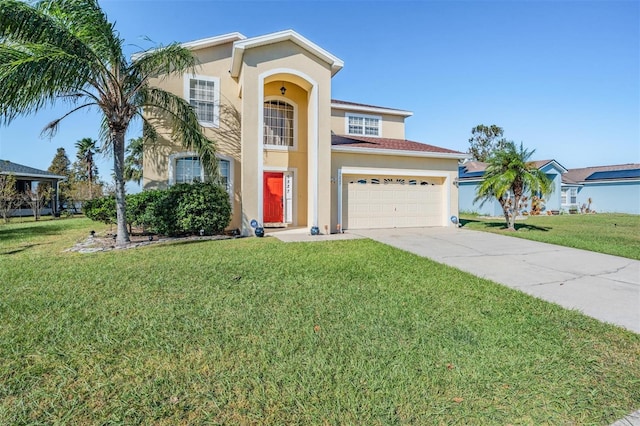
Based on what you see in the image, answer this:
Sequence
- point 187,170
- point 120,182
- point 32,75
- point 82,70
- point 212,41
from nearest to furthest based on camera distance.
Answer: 1. point 32,75
2. point 82,70
3. point 120,182
4. point 187,170
5. point 212,41

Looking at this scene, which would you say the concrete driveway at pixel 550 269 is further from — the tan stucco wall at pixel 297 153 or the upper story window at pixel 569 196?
the upper story window at pixel 569 196

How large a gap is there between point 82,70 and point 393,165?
1170 cm

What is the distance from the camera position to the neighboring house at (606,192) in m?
30.0

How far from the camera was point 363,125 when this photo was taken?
62.3 feet

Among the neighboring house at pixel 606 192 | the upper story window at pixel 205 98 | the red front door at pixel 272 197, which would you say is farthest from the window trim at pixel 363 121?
the neighboring house at pixel 606 192

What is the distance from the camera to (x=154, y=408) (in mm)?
2607

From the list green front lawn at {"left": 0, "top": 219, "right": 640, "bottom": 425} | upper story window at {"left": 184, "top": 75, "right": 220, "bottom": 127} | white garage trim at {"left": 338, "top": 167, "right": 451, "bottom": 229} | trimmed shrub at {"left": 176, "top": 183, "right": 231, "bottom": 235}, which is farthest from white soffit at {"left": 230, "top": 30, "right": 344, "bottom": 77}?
green front lawn at {"left": 0, "top": 219, "right": 640, "bottom": 425}

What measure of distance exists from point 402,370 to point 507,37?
15.0 meters

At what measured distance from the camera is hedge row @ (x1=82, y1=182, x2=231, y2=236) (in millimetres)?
10938

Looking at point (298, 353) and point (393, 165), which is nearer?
point (298, 353)

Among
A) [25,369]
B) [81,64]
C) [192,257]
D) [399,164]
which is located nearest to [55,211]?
[81,64]

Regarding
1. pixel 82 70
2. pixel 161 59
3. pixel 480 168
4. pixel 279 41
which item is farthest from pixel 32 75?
pixel 480 168

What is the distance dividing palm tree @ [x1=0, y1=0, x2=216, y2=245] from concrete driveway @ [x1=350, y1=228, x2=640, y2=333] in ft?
27.7

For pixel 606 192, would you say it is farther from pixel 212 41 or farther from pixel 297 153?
pixel 212 41
